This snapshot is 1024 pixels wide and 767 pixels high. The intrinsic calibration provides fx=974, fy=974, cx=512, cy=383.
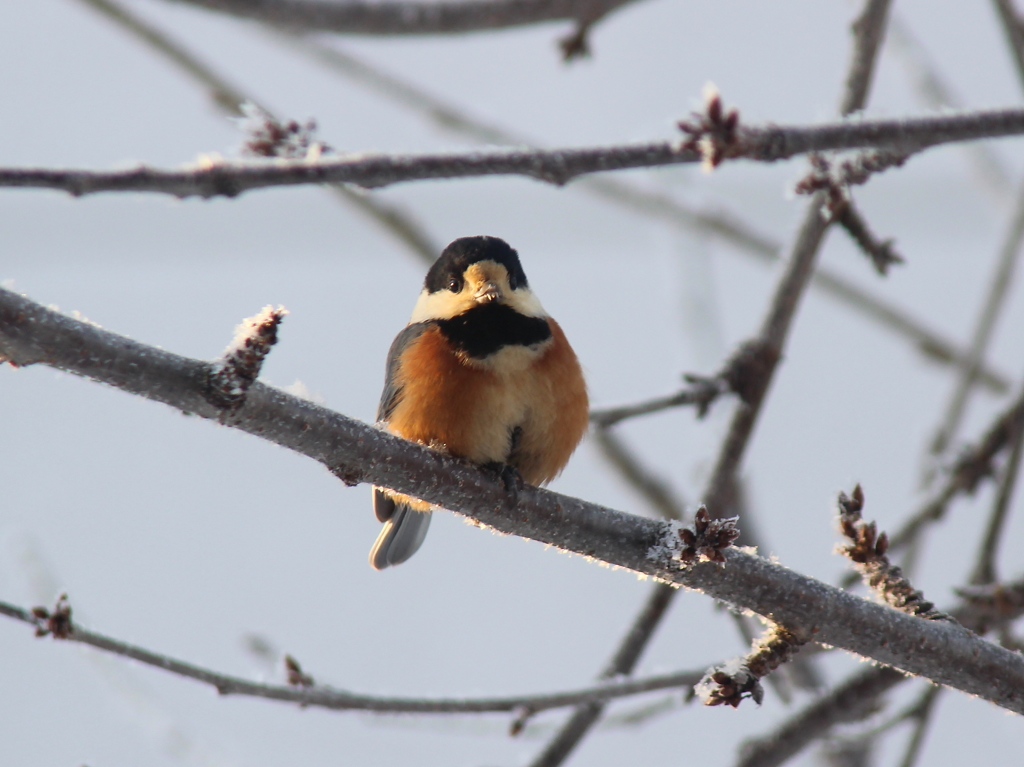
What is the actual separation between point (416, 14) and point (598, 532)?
6.88ft

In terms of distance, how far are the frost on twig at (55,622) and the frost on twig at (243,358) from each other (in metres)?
0.85

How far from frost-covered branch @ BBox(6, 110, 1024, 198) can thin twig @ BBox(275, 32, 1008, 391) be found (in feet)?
9.86

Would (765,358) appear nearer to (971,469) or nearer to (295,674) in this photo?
(971,469)

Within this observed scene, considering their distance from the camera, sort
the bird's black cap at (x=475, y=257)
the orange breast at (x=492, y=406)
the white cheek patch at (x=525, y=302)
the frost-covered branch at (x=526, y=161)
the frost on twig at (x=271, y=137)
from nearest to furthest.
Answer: the frost-covered branch at (x=526, y=161), the frost on twig at (x=271, y=137), the orange breast at (x=492, y=406), the white cheek patch at (x=525, y=302), the bird's black cap at (x=475, y=257)

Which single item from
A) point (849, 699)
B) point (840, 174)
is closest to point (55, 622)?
point (840, 174)

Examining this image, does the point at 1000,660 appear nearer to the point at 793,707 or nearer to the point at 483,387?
the point at 793,707

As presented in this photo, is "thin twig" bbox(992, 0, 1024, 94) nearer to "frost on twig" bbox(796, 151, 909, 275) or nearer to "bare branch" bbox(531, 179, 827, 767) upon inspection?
"bare branch" bbox(531, 179, 827, 767)

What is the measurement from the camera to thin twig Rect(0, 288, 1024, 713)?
1812mm

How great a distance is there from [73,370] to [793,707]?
2453 mm

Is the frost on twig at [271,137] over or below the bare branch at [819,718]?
over

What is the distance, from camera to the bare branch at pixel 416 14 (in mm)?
3160

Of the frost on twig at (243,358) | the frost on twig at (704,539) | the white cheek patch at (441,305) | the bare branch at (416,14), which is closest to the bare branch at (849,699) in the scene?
the frost on twig at (704,539)

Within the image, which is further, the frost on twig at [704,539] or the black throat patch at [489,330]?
the black throat patch at [489,330]

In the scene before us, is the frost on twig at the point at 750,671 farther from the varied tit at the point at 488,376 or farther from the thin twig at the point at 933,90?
the thin twig at the point at 933,90
